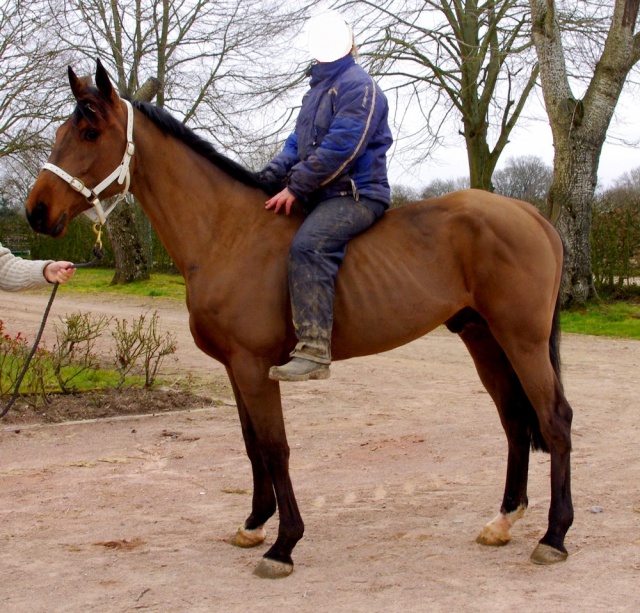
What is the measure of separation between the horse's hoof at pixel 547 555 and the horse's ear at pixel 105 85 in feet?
10.6

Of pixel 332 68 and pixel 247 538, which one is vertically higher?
pixel 332 68

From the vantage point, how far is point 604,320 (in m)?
13.2

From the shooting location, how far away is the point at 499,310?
4.02 metres

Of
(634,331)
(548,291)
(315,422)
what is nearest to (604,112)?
(634,331)

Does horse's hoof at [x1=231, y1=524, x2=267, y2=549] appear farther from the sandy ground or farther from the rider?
the rider

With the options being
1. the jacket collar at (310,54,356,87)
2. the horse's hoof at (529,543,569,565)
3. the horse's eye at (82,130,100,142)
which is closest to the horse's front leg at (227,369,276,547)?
the horse's hoof at (529,543,569,565)

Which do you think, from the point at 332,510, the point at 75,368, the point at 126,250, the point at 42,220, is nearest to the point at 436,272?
the point at 332,510

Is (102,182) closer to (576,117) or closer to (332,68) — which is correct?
(332,68)

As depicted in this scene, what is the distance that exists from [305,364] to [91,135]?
1596 mm

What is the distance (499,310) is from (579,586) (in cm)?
145

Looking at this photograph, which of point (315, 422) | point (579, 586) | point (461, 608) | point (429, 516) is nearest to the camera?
point (461, 608)

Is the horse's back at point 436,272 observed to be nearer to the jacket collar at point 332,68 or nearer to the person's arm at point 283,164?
the person's arm at point 283,164

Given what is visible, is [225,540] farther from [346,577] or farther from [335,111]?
[335,111]

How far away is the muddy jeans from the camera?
3650 mm
